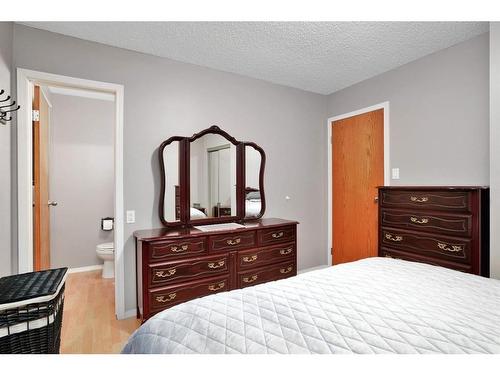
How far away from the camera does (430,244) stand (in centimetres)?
232

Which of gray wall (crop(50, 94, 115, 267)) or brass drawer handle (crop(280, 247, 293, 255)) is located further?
gray wall (crop(50, 94, 115, 267))

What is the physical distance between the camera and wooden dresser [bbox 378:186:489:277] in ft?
6.81

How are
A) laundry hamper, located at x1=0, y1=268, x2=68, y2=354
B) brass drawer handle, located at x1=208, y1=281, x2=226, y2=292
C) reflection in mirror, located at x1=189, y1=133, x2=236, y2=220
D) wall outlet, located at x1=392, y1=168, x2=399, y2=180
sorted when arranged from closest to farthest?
laundry hamper, located at x1=0, y1=268, x2=68, y2=354 → brass drawer handle, located at x1=208, y1=281, x2=226, y2=292 → reflection in mirror, located at x1=189, y1=133, x2=236, y2=220 → wall outlet, located at x1=392, y1=168, x2=399, y2=180

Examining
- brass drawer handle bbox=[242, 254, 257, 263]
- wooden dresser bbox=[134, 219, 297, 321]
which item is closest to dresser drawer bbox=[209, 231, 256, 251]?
wooden dresser bbox=[134, 219, 297, 321]

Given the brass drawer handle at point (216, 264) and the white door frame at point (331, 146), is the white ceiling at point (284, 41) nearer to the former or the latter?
the white door frame at point (331, 146)

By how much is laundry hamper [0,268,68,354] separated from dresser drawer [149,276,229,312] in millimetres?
813

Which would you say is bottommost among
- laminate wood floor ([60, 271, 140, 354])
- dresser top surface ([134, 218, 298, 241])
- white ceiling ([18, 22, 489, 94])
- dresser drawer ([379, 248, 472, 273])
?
laminate wood floor ([60, 271, 140, 354])

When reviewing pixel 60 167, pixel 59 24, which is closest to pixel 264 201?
pixel 59 24

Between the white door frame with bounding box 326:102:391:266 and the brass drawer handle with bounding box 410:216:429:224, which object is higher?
the white door frame with bounding box 326:102:391:266

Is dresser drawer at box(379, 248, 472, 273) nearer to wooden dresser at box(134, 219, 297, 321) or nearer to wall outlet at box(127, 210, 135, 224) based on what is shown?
wooden dresser at box(134, 219, 297, 321)

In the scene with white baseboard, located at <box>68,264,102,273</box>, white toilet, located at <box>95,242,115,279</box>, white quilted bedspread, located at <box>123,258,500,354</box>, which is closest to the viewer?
white quilted bedspread, located at <box>123,258,500,354</box>

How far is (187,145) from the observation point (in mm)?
2760

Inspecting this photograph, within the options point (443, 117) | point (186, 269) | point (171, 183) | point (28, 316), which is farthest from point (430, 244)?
point (28, 316)

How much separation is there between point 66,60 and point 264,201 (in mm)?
2297
